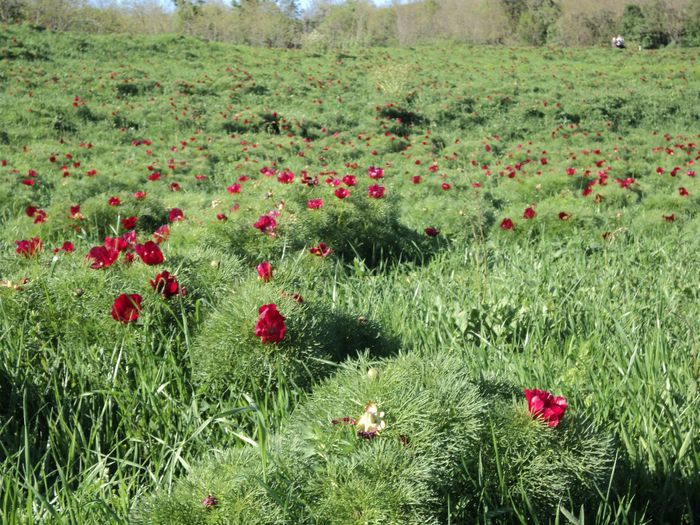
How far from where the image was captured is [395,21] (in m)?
61.6

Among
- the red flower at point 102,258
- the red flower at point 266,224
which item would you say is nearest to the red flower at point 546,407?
the red flower at point 102,258

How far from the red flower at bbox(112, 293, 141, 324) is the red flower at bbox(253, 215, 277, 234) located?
1.34m

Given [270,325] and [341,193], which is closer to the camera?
[270,325]

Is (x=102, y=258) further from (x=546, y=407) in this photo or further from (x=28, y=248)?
(x=546, y=407)

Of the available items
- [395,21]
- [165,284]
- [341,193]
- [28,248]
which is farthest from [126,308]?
[395,21]

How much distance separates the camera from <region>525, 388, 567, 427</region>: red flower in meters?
1.29

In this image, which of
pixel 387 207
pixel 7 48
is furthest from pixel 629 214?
pixel 7 48

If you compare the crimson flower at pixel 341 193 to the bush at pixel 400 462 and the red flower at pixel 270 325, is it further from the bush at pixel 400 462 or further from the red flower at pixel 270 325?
the bush at pixel 400 462

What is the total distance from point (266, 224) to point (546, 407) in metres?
2.26

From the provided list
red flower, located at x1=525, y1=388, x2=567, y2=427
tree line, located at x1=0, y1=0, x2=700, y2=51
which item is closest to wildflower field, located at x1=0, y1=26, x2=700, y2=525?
red flower, located at x1=525, y1=388, x2=567, y2=427

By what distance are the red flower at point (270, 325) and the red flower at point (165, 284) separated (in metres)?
0.47

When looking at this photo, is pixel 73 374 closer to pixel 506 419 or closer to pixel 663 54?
pixel 506 419

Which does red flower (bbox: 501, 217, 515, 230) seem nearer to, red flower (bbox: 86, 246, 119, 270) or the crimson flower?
the crimson flower

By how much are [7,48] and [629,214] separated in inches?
718
